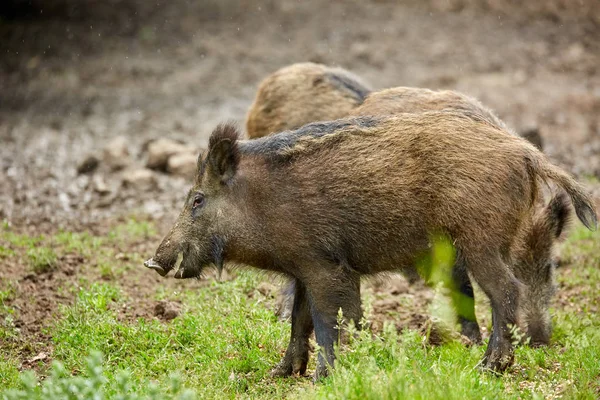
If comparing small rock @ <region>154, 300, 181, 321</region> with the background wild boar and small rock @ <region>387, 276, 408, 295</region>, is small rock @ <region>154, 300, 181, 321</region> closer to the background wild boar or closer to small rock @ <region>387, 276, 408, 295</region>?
the background wild boar

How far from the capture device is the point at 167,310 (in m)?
7.13

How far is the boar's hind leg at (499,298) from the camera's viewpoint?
589 centimetres

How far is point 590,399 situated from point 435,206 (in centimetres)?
152

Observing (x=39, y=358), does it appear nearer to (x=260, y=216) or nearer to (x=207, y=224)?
(x=207, y=224)

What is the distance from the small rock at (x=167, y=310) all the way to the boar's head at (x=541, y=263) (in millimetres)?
2640

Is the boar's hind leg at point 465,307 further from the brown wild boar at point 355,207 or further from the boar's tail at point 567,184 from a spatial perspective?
the boar's tail at point 567,184

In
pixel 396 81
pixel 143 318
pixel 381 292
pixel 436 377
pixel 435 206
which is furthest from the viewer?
pixel 396 81

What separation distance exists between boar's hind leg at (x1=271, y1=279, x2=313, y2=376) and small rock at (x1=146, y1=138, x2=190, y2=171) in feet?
18.1

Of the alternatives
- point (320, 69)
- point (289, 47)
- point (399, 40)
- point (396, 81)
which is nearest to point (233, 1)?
point (289, 47)

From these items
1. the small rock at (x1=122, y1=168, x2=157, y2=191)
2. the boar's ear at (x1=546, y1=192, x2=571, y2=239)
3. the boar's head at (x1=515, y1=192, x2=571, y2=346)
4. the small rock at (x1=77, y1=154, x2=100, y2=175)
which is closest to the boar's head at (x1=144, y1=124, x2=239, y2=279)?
the boar's head at (x1=515, y1=192, x2=571, y2=346)

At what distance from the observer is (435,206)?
596 cm

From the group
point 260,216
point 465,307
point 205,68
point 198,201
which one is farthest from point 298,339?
point 205,68

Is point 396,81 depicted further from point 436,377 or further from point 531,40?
point 436,377

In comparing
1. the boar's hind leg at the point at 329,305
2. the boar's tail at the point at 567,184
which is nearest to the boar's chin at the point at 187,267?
the boar's hind leg at the point at 329,305
